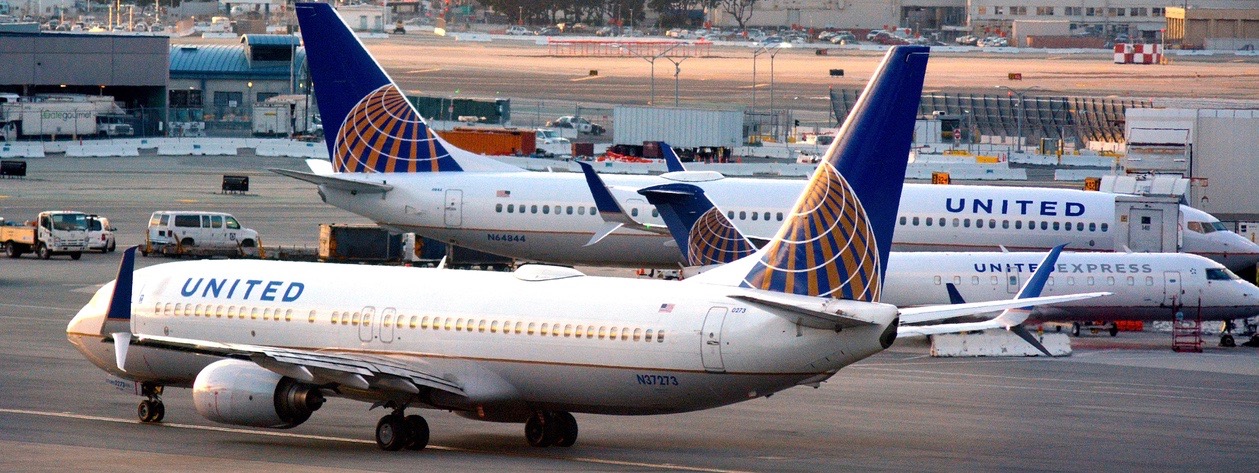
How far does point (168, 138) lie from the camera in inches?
4843

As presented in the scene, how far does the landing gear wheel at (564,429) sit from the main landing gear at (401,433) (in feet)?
8.09

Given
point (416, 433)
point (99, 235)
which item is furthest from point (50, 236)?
point (416, 433)

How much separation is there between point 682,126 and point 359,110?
217 ft

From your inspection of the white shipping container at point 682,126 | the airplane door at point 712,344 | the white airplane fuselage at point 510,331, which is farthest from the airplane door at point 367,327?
the white shipping container at point 682,126

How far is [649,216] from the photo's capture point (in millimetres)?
57594

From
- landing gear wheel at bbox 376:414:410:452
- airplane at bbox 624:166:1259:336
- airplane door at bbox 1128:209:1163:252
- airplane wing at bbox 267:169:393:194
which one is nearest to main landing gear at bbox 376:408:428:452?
landing gear wheel at bbox 376:414:410:452

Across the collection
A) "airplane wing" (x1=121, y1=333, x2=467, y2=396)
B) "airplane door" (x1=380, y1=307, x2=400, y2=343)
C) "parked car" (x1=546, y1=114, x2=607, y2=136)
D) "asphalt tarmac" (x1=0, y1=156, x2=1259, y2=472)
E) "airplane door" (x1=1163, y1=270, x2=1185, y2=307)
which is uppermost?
"parked car" (x1=546, y1=114, x2=607, y2=136)

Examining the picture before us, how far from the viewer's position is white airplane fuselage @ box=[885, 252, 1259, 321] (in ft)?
165

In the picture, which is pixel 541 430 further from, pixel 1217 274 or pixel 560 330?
pixel 1217 274

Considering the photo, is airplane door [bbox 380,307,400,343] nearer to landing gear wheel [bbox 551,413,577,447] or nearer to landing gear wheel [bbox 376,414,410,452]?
landing gear wheel [bbox 376,414,410,452]

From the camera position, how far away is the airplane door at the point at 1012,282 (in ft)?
165

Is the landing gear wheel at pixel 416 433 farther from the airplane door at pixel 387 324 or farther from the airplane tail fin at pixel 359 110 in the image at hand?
the airplane tail fin at pixel 359 110

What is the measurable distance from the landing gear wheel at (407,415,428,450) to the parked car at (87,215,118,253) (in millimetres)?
43015

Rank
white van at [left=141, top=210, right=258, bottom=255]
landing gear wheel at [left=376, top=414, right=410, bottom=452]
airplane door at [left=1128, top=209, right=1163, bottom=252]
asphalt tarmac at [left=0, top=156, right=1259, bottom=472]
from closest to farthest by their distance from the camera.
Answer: asphalt tarmac at [left=0, top=156, right=1259, bottom=472], landing gear wheel at [left=376, top=414, right=410, bottom=452], airplane door at [left=1128, top=209, right=1163, bottom=252], white van at [left=141, top=210, right=258, bottom=255]
